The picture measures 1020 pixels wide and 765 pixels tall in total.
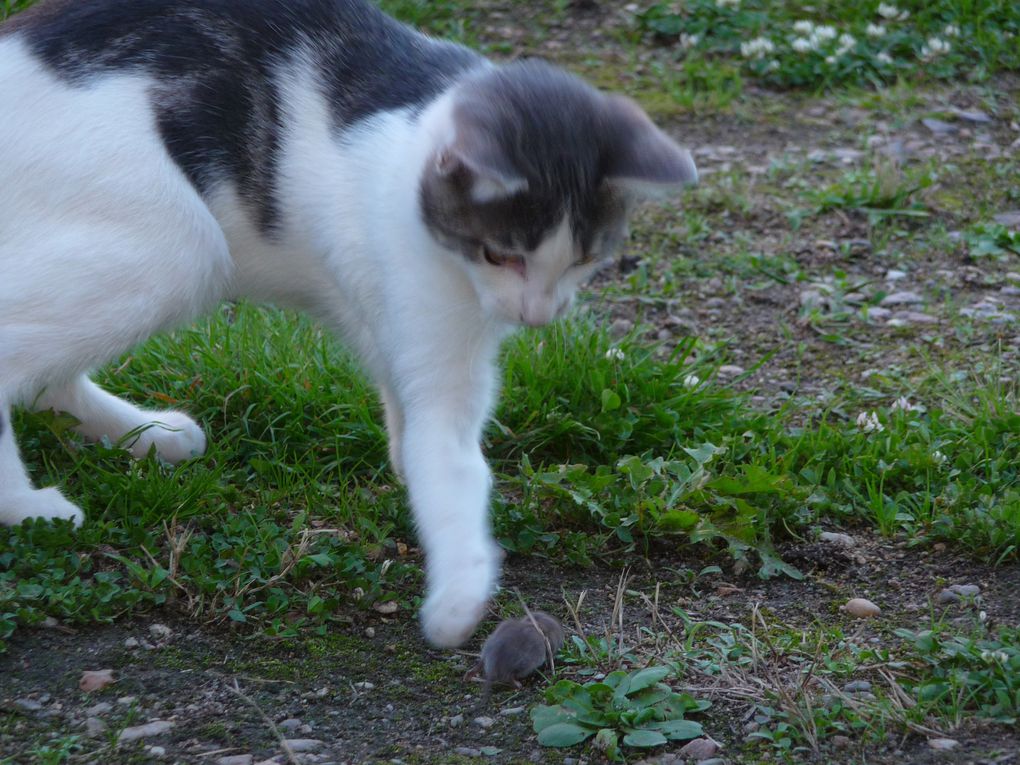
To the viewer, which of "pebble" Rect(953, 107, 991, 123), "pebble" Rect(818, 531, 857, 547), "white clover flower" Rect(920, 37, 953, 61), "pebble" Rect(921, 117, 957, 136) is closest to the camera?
"pebble" Rect(818, 531, 857, 547)

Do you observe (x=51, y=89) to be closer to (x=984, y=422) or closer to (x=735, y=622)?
(x=735, y=622)

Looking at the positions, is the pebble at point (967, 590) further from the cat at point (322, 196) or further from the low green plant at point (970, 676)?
the cat at point (322, 196)

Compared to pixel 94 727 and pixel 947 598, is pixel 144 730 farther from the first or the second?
pixel 947 598

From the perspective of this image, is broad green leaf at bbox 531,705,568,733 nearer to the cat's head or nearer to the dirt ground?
the dirt ground

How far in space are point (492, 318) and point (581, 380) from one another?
2.80 feet

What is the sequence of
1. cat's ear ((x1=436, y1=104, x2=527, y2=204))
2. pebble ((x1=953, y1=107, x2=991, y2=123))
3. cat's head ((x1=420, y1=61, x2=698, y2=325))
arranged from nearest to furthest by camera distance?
cat's ear ((x1=436, y1=104, x2=527, y2=204)), cat's head ((x1=420, y1=61, x2=698, y2=325)), pebble ((x1=953, y1=107, x2=991, y2=123))

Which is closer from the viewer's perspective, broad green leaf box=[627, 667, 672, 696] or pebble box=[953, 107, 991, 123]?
broad green leaf box=[627, 667, 672, 696]

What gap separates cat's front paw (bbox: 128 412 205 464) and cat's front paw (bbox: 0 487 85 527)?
392 mm

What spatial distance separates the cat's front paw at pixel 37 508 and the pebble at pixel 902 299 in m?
2.90

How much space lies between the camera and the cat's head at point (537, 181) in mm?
2545

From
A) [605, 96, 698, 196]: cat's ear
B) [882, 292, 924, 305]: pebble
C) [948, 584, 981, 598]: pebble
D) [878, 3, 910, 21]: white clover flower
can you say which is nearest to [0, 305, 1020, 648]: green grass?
[948, 584, 981, 598]: pebble

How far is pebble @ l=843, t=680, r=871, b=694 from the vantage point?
2.46 metres

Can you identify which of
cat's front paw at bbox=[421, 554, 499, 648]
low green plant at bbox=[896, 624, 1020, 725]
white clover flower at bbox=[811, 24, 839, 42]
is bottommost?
low green plant at bbox=[896, 624, 1020, 725]

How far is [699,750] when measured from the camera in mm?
2318
